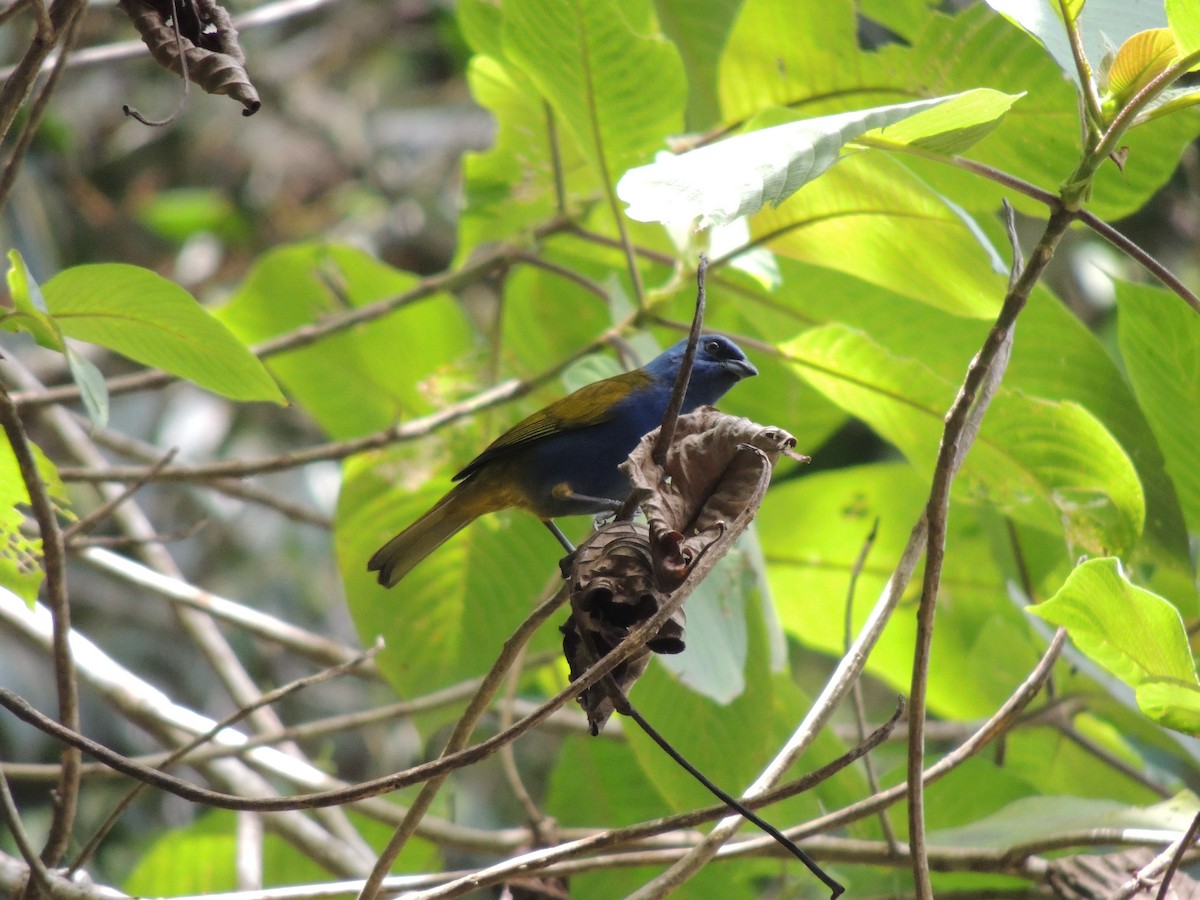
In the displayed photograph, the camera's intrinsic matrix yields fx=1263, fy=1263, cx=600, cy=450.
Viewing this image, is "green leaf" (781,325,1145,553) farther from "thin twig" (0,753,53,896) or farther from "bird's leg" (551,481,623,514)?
"thin twig" (0,753,53,896)

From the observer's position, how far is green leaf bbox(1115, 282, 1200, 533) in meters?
2.87

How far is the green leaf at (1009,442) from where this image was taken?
2789 mm

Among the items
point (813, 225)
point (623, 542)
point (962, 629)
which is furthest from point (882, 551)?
point (623, 542)

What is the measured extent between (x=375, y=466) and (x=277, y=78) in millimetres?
6533

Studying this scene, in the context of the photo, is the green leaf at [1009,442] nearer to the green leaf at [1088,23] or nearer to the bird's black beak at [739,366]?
the bird's black beak at [739,366]

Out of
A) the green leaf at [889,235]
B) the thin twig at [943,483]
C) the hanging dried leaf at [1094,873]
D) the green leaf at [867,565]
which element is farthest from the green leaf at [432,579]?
the thin twig at [943,483]

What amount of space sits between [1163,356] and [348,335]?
8.51ft

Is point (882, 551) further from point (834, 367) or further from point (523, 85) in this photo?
point (523, 85)

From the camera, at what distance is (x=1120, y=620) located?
6.42ft

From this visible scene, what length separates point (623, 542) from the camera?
172 cm

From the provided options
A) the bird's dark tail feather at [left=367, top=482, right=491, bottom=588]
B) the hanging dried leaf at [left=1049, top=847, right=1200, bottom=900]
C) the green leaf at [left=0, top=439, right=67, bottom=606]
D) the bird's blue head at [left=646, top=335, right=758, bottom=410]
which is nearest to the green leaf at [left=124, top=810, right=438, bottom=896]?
the bird's dark tail feather at [left=367, top=482, right=491, bottom=588]

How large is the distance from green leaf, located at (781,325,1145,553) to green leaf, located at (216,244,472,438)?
163 cm

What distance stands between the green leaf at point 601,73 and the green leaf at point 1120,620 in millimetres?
1738

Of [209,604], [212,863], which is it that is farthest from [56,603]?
[212,863]
